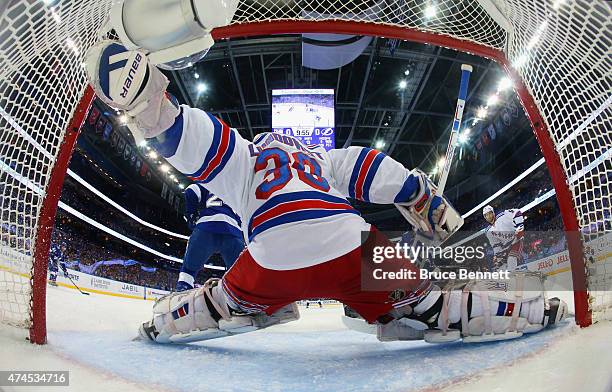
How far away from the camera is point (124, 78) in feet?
2.04

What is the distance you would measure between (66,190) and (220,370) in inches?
313

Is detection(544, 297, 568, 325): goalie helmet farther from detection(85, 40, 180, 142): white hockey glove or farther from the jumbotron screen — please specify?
the jumbotron screen

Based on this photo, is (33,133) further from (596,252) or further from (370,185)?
(596,252)

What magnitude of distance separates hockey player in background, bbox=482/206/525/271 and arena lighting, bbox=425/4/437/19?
77.3 inches

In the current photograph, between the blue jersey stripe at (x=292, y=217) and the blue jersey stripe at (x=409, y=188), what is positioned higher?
the blue jersey stripe at (x=409, y=188)

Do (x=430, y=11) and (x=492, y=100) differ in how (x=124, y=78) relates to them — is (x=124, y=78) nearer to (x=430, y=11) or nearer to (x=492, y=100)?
(x=430, y=11)

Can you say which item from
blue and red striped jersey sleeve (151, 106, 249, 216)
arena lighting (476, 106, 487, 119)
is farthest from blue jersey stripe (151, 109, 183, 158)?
arena lighting (476, 106, 487, 119)

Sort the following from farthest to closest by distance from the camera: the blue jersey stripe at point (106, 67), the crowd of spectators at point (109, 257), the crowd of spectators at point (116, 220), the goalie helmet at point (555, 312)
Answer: the crowd of spectators at point (116, 220), the crowd of spectators at point (109, 257), the goalie helmet at point (555, 312), the blue jersey stripe at point (106, 67)

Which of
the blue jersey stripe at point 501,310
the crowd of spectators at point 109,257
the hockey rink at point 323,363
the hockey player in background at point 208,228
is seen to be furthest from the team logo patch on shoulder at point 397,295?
the crowd of spectators at point 109,257

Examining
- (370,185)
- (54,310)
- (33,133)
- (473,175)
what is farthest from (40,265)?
(473,175)

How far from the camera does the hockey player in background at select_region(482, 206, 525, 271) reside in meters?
3.12

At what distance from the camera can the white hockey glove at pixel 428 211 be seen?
894 millimetres

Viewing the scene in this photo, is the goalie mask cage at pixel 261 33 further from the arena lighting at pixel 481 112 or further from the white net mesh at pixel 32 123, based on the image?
the arena lighting at pixel 481 112

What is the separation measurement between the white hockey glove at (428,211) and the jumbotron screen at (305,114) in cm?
384
